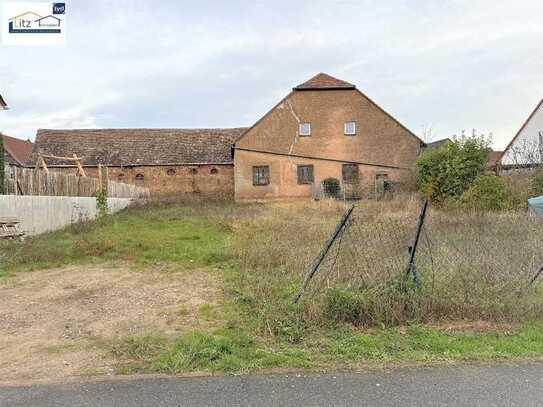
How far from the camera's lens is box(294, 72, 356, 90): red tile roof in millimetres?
31203

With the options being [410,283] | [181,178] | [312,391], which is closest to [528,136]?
[181,178]

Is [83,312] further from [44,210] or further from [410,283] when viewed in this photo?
[44,210]

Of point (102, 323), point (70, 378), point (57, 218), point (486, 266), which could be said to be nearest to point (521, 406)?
point (486, 266)

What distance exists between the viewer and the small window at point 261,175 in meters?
31.7

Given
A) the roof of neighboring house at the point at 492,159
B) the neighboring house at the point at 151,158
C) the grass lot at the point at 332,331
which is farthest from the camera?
the neighboring house at the point at 151,158

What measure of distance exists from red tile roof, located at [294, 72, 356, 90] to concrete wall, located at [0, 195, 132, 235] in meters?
20.7

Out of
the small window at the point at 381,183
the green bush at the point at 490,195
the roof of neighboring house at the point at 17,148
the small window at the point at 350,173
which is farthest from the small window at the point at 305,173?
the roof of neighboring house at the point at 17,148

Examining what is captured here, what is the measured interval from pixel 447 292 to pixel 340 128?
91.4 ft

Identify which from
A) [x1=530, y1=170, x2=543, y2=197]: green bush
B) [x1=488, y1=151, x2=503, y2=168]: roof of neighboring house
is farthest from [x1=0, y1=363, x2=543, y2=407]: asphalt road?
[x1=488, y1=151, x2=503, y2=168]: roof of neighboring house

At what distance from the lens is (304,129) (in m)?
31.4

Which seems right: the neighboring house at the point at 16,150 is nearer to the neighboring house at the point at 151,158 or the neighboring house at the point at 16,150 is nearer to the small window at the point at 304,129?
the neighboring house at the point at 151,158

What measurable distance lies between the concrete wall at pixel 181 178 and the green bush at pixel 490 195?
77.0ft

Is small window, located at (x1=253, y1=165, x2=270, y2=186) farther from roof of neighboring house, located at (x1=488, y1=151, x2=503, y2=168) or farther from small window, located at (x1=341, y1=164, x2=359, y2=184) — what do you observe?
roof of neighboring house, located at (x1=488, y1=151, x2=503, y2=168)

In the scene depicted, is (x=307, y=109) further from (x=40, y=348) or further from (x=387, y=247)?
(x=40, y=348)
